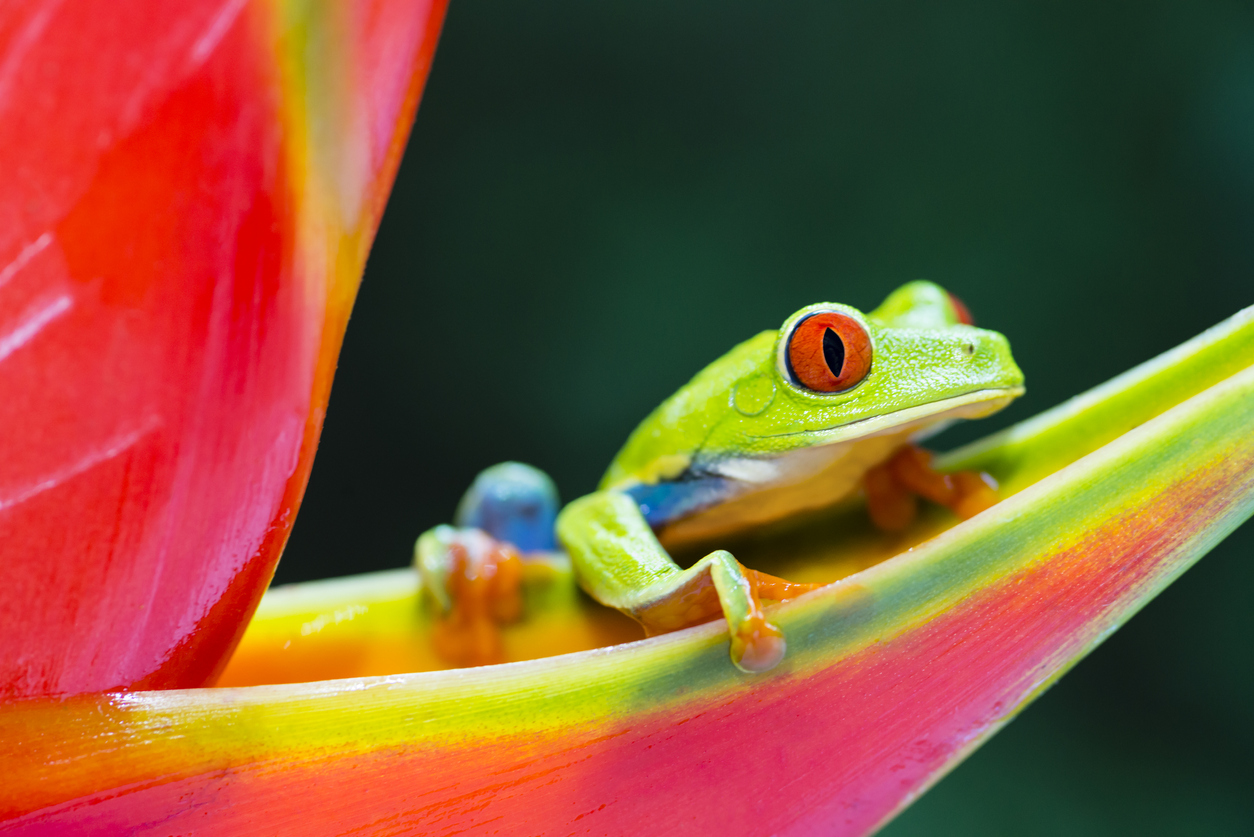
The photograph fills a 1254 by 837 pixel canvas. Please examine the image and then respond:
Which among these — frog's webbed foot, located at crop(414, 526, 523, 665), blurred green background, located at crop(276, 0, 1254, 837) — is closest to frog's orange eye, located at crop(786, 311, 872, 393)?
frog's webbed foot, located at crop(414, 526, 523, 665)

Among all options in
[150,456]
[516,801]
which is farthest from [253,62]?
[516,801]

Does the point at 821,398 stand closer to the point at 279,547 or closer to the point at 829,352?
the point at 829,352

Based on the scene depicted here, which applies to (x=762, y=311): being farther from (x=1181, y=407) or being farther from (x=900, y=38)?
(x=1181, y=407)

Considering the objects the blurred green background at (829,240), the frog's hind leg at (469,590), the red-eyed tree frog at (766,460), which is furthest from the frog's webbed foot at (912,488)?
the blurred green background at (829,240)

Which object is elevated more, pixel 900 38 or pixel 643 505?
pixel 900 38

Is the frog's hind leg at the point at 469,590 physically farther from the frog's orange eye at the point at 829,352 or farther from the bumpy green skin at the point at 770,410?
the frog's orange eye at the point at 829,352

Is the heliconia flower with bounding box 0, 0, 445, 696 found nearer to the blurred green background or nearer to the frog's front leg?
the frog's front leg
